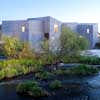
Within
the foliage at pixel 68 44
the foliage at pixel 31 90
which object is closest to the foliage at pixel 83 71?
the foliage at pixel 68 44

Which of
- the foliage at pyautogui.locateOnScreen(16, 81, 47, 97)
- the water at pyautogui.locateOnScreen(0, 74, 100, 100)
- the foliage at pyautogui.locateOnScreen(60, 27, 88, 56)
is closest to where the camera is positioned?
the water at pyautogui.locateOnScreen(0, 74, 100, 100)

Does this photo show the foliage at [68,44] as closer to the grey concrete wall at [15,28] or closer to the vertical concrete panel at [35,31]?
the vertical concrete panel at [35,31]

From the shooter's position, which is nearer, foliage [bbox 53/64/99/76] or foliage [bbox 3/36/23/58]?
foliage [bbox 53/64/99/76]

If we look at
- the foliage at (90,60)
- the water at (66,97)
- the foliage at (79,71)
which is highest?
the foliage at (90,60)

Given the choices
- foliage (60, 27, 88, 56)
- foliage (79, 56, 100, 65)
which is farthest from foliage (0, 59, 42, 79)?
foliage (79, 56, 100, 65)

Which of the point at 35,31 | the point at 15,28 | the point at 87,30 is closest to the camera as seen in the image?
the point at 35,31

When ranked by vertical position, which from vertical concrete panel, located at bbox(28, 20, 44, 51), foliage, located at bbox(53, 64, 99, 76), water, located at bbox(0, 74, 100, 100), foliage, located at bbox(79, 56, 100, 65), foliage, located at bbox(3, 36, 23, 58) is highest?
vertical concrete panel, located at bbox(28, 20, 44, 51)

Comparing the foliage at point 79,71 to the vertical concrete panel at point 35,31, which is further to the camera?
the vertical concrete panel at point 35,31

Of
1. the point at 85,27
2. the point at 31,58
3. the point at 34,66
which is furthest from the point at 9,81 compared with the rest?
the point at 85,27

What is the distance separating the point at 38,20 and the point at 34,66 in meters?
14.3

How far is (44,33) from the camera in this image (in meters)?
34.6

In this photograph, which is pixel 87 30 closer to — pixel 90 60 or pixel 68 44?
pixel 90 60

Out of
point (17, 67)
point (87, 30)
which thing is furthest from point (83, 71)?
point (87, 30)

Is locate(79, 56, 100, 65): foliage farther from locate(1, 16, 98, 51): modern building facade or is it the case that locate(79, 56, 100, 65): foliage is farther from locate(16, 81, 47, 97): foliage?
locate(16, 81, 47, 97): foliage
